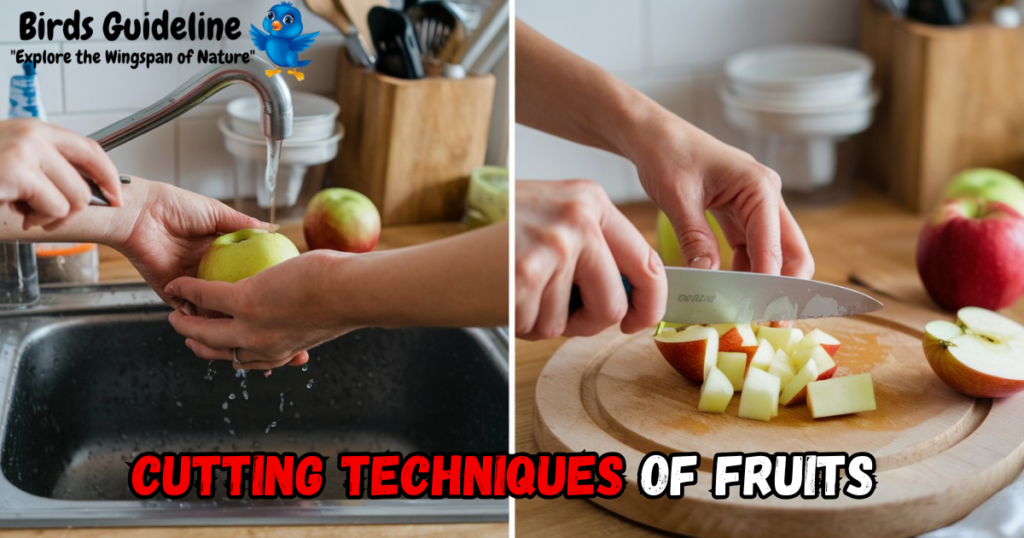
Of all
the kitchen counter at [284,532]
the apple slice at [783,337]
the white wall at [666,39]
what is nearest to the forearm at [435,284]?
the kitchen counter at [284,532]

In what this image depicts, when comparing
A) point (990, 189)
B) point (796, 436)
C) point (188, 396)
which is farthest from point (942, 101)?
point (188, 396)

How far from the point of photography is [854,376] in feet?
2.23

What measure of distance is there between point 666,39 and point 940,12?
0.28 m

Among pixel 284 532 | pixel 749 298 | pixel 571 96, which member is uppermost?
pixel 571 96

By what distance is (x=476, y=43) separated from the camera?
0.84 m

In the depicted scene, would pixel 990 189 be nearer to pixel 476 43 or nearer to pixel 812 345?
pixel 812 345

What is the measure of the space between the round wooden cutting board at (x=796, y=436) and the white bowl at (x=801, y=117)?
368mm

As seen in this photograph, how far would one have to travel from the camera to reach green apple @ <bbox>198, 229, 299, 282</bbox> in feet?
2.03

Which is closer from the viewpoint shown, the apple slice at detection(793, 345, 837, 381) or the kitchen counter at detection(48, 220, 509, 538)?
the kitchen counter at detection(48, 220, 509, 538)

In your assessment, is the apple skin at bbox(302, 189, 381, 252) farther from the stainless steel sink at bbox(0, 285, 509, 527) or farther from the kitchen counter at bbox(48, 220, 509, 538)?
the kitchen counter at bbox(48, 220, 509, 538)

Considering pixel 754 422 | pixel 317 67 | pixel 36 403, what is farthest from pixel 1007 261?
pixel 36 403

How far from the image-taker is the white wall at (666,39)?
1074mm

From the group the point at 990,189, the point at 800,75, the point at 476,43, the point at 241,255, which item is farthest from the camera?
the point at 800,75

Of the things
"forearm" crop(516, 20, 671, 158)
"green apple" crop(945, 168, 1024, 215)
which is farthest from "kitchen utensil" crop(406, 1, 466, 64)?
"green apple" crop(945, 168, 1024, 215)
